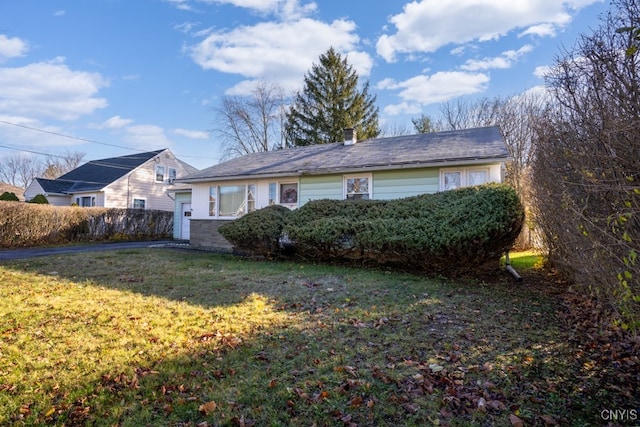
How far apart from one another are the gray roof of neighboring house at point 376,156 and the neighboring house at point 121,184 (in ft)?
37.2

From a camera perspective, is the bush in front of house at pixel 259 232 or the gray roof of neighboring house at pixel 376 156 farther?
the gray roof of neighboring house at pixel 376 156

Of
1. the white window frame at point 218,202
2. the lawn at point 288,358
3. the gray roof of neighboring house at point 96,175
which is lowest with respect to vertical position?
the lawn at point 288,358

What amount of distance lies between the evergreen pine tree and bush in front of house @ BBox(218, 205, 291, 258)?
61.7ft

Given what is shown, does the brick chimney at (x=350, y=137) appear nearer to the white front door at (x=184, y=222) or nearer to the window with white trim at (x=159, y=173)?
the white front door at (x=184, y=222)

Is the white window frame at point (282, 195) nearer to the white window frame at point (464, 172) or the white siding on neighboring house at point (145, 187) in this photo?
the white window frame at point (464, 172)

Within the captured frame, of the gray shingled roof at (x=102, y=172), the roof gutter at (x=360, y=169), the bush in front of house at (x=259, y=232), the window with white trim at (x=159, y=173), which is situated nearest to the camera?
the roof gutter at (x=360, y=169)

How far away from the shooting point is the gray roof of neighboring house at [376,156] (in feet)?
35.1

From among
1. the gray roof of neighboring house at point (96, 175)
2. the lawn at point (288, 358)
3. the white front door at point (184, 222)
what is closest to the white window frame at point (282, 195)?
the lawn at point (288, 358)

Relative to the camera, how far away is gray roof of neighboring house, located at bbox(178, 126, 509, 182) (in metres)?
10.7

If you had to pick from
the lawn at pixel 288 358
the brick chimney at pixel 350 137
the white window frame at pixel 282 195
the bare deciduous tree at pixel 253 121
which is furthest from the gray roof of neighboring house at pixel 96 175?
the lawn at pixel 288 358

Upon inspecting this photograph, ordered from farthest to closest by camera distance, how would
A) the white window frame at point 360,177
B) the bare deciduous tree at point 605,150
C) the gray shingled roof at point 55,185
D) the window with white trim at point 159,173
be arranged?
the window with white trim at point 159,173
the gray shingled roof at point 55,185
the white window frame at point 360,177
the bare deciduous tree at point 605,150

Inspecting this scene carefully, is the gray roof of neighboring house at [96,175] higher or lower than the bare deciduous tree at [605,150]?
higher

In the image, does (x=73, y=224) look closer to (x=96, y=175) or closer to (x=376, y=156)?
(x=96, y=175)

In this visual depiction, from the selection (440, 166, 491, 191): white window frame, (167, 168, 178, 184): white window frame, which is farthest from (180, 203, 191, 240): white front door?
(440, 166, 491, 191): white window frame
